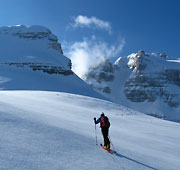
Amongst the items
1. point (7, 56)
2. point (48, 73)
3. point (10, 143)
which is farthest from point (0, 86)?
point (10, 143)

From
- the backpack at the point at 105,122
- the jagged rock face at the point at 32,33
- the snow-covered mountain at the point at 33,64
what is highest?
the jagged rock face at the point at 32,33

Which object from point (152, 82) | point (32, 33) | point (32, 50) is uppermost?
point (32, 33)

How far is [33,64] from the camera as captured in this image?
56.0 metres

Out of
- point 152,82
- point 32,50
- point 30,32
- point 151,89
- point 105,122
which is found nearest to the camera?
point 105,122

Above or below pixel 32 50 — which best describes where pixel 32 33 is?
above

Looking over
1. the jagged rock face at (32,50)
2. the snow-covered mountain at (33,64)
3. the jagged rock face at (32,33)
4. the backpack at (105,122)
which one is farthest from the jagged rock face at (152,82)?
the backpack at (105,122)

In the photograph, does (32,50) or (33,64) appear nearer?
(33,64)

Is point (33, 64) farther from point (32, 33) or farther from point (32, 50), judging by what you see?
point (32, 33)

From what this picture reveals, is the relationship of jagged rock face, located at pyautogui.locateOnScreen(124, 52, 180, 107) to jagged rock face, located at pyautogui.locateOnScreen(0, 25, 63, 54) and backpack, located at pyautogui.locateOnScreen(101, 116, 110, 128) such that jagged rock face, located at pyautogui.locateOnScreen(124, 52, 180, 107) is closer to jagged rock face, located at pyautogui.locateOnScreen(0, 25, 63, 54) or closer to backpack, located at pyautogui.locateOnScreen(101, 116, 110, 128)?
jagged rock face, located at pyautogui.locateOnScreen(0, 25, 63, 54)

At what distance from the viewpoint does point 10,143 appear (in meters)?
3.87

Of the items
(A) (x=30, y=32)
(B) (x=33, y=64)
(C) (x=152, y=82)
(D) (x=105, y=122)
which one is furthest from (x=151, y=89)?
(D) (x=105, y=122)

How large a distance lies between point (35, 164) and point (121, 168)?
2.08 metres

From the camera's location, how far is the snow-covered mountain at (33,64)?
42275mm

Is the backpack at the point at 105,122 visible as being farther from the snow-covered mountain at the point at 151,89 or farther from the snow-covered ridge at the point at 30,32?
the snow-covered mountain at the point at 151,89
